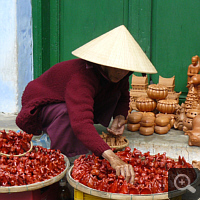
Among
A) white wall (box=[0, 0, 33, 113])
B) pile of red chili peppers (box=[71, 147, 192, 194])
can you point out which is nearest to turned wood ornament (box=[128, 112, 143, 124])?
pile of red chili peppers (box=[71, 147, 192, 194])

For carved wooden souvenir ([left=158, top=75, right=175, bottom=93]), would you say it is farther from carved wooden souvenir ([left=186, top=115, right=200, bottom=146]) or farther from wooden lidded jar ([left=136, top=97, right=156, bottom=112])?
carved wooden souvenir ([left=186, top=115, right=200, bottom=146])

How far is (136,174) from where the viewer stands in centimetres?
186

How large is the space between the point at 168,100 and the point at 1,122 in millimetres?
1916

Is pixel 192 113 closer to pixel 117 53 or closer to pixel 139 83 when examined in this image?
pixel 139 83

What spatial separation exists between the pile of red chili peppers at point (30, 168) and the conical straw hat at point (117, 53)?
0.71m

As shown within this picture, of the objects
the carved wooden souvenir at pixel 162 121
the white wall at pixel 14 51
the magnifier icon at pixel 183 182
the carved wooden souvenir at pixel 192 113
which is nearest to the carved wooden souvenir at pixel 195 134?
the carved wooden souvenir at pixel 192 113

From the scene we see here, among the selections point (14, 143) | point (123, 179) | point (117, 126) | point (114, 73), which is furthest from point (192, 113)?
point (14, 143)

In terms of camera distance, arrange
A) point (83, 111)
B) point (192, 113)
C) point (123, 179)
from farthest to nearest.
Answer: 1. point (192, 113)
2. point (83, 111)
3. point (123, 179)

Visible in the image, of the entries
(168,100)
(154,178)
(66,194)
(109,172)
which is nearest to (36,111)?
(66,194)

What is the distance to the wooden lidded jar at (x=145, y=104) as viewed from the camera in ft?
11.2

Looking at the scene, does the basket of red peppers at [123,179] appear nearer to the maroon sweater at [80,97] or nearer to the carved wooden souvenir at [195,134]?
the maroon sweater at [80,97]

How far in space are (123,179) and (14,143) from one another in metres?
0.95

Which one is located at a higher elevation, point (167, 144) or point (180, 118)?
point (180, 118)

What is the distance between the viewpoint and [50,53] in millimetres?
4281
